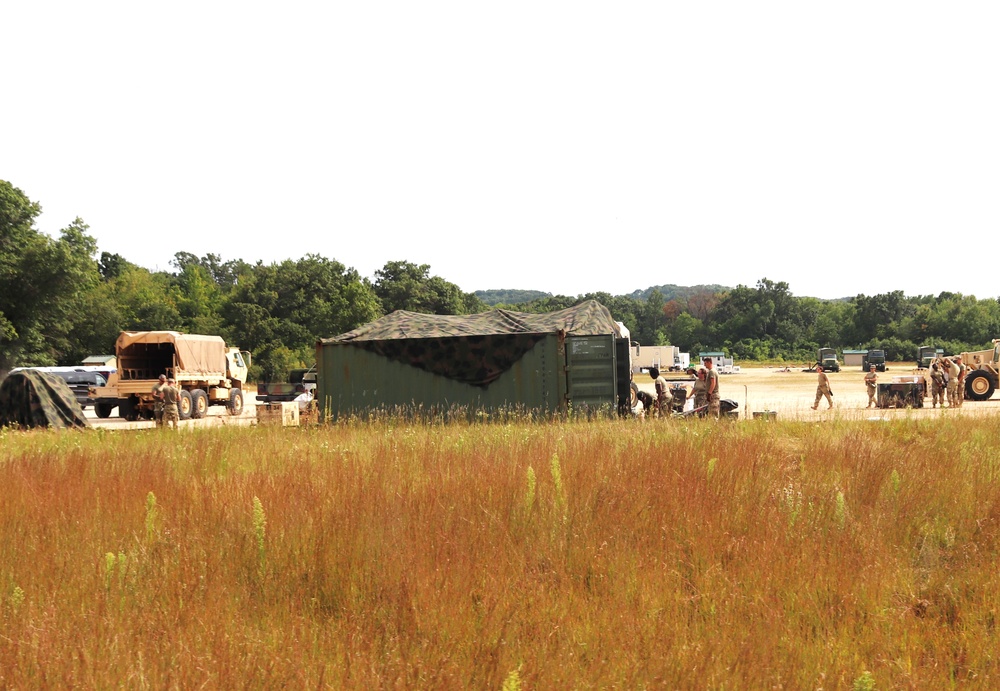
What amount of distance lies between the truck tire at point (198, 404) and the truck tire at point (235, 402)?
2.06 metres

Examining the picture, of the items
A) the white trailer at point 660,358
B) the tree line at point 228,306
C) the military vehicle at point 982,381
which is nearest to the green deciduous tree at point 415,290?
the tree line at point 228,306

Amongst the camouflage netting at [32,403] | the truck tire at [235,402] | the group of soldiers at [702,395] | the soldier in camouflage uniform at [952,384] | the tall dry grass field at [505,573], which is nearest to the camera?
the tall dry grass field at [505,573]

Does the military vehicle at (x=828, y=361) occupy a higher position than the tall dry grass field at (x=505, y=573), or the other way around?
the tall dry grass field at (x=505, y=573)

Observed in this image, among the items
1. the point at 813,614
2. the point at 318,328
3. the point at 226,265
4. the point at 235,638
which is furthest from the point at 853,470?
the point at 226,265

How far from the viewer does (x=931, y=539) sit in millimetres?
6957

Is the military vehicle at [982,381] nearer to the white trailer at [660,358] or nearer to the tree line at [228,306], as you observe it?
the tree line at [228,306]

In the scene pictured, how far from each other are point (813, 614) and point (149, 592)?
12.4ft

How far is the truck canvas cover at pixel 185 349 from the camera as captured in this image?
2780 centimetres

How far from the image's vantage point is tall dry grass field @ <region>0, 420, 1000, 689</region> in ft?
14.0

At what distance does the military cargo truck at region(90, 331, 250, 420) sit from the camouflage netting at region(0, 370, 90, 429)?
6844 millimetres

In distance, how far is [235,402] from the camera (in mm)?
31734

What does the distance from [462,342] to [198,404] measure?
13.3 metres

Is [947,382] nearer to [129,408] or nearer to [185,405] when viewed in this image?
[185,405]

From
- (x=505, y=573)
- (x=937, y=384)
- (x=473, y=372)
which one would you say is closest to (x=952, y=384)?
(x=937, y=384)
